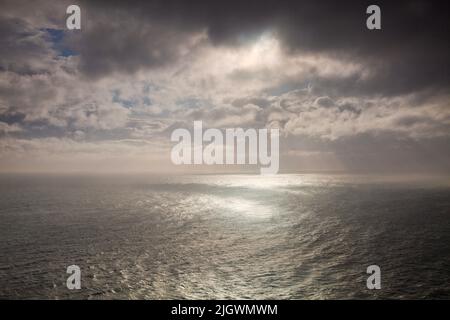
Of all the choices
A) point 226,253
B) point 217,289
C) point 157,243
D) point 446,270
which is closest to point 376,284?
point 446,270

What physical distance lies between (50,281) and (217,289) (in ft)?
56.9

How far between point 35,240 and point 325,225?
54047 millimetres

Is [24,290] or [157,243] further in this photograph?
[157,243]

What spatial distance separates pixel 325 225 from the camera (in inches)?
2261

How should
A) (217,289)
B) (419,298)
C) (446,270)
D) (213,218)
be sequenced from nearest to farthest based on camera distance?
(419,298) < (217,289) < (446,270) < (213,218)
